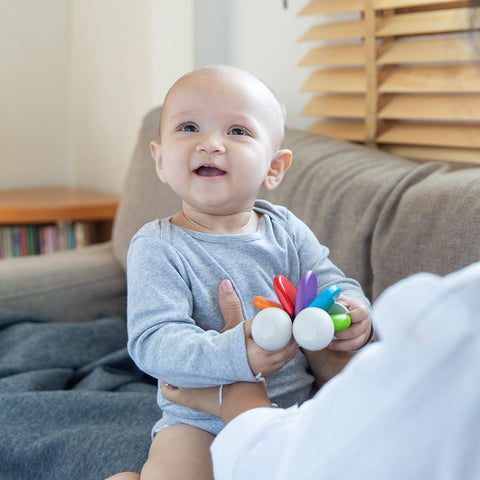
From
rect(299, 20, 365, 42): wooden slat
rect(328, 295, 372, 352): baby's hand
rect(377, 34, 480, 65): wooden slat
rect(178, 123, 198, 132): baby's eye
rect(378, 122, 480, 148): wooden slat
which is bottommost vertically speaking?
rect(328, 295, 372, 352): baby's hand

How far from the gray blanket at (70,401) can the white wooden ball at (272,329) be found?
433 mm

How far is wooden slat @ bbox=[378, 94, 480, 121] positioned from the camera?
153 cm

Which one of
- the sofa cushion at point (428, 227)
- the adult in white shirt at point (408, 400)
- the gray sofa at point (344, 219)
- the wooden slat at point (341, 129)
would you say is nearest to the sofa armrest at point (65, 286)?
the gray sofa at point (344, 219)

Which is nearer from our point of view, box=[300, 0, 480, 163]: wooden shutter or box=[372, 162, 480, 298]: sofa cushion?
box=[372, 162, 480, 298]: sofa cushion

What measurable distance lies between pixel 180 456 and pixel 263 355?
0.58 ft

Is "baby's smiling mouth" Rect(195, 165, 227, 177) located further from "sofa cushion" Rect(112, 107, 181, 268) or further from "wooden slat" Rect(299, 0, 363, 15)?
"wooden slat" Rect(299, 0, 363, 15)

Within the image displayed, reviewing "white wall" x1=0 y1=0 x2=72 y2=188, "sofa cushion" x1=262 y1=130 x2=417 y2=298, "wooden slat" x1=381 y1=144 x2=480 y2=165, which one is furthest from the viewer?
"white wall" x1=0 y1=0 x2=72 y2=188

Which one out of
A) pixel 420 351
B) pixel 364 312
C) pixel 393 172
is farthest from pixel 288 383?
pixel 393 172

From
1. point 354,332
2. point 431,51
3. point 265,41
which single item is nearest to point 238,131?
point 354,332

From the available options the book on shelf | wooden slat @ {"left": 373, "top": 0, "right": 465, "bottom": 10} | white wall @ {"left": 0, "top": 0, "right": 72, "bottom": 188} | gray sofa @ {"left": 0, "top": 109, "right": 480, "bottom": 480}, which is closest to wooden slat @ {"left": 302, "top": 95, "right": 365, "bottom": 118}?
gray sofa @ {"left": 0, "top": 109, "right": 480, "bottom": 480}

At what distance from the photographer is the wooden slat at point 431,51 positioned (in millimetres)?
1508

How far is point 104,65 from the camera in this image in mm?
2764

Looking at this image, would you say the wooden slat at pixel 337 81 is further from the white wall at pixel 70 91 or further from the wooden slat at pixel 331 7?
the white wall at pixel 70 91

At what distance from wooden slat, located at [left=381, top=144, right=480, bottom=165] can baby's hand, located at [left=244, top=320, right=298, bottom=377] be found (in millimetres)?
907
